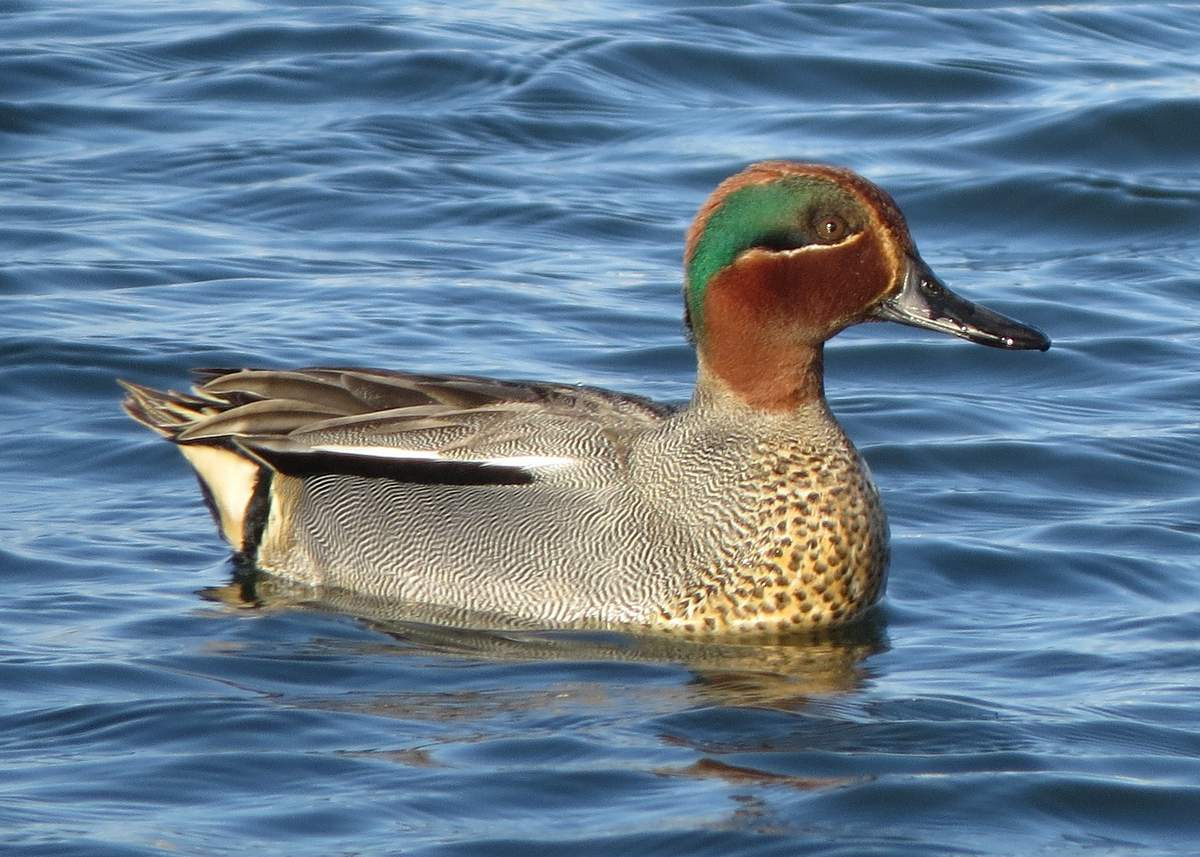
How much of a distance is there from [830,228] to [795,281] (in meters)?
0.19

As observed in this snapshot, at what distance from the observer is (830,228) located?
7113mm

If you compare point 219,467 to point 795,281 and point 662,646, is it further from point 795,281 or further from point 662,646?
point 795,281

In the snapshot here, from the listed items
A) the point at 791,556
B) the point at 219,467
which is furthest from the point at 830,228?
the point at 219,467

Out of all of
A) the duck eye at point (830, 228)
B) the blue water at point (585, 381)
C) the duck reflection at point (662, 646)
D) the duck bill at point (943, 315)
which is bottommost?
the duck reflection at point (662, 646)

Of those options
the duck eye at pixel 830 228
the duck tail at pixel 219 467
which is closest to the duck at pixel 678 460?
the duck eye at pixel 830 228

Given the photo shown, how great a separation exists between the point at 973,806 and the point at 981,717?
1.99ft

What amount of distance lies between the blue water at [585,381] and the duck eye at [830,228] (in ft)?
3.91

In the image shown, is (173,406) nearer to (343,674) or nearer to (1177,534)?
(343,674)

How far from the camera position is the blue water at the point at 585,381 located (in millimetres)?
5793

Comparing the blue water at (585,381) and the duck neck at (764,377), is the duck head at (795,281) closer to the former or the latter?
the duck neck at (764,377)

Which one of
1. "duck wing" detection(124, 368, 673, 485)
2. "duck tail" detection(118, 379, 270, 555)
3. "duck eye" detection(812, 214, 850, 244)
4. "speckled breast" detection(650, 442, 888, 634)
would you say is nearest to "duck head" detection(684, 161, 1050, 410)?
"duck eye" detection(812, 214, 850, 244)

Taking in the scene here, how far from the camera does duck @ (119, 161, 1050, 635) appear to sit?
280 inches

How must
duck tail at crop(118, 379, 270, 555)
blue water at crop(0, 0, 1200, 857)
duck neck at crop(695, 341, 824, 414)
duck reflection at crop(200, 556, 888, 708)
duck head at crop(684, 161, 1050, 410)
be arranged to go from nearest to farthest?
blue water at crop(0, 0, 1200, 857), duck reflection at crop(200, 556, 888, 708), duck head at crop(684, 161, 1050, 410), duck neck at crop(695, 341, 824, 414), duck tail at crop(118, 379, 270, 555)

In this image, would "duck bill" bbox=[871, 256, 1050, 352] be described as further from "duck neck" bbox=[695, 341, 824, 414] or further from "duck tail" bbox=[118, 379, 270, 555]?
"duck tail" bbox=[118, 379, 270, 555]
